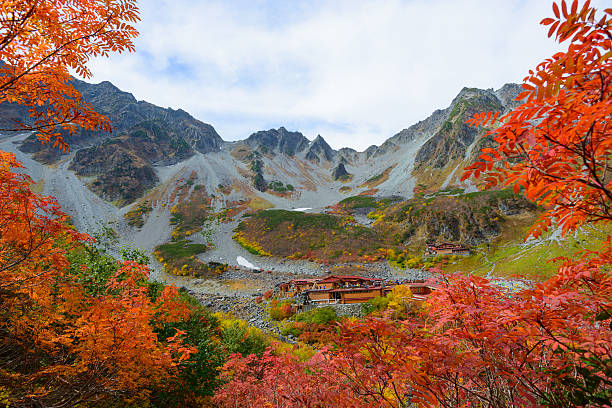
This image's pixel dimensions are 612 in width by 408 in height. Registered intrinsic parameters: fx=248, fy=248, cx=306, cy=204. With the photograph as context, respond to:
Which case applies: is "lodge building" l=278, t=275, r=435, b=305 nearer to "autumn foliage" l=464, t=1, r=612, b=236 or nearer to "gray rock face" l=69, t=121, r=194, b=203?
"autumn foliage" l=464, t=1, r=612, b=236

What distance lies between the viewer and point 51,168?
290ft

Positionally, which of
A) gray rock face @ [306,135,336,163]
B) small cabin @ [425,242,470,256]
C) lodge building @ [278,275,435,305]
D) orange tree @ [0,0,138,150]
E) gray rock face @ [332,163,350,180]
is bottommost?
lodge building @ [278,275,435,305]

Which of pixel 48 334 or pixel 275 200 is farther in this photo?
pixel 275 200

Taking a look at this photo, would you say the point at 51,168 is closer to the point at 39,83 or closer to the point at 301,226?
the point at 301,226

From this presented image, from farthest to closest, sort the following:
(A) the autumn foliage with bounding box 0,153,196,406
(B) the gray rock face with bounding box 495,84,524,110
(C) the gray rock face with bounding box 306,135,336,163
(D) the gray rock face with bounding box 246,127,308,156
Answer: (D) the gray rock face with bounding box 246,127,308,156, (C) the gray rock face with bounding box 306,135,336,163, (B) the gray rock face with bounding box 495,84,524,110, (A) the autumn foliage with bounding box 0,153,196,406

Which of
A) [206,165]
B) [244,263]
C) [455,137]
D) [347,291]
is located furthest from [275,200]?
[347,291]

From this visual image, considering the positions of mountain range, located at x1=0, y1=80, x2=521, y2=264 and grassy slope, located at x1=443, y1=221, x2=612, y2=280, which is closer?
grassy slope, located at x1=443, y1=221, x2=612, y2=280

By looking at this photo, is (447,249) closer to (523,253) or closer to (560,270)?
(523,253)

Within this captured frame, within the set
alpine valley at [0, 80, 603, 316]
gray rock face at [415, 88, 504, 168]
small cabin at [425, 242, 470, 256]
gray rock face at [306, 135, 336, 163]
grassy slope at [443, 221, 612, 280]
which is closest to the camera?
grassy slope at [443, 221, 612, 280]

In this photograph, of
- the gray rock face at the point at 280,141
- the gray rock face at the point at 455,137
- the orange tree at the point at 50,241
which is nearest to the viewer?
the orange tree at the point at 50,241

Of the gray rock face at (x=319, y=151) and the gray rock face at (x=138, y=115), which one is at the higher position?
the gray rock face at (x=138, y=115)

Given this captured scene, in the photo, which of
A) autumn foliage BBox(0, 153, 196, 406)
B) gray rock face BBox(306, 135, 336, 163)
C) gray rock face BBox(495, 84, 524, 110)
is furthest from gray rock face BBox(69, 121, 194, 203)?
gray rock face BBox(495, 84, 524, 110)

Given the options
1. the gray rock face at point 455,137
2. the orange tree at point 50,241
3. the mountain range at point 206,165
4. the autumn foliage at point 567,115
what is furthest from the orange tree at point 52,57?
the gray rock face at point 455,137

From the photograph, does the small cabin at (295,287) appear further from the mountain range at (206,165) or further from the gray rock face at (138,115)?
the gray rock face at (138,115)
